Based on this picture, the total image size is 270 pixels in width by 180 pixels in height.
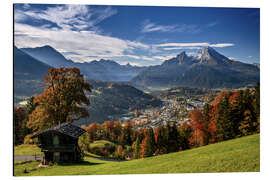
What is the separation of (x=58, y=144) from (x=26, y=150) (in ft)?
6.52

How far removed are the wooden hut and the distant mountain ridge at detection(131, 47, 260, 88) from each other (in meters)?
5.20

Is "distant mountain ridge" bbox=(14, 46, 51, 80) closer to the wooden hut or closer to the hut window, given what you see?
the wooden hut

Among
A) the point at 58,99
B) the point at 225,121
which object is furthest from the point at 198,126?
the point at 58,99

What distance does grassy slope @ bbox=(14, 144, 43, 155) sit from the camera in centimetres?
795

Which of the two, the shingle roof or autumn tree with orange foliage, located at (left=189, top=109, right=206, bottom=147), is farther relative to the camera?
autumn tree with orange foliage, located at (left=189, top=109, right=206, bottom=147)

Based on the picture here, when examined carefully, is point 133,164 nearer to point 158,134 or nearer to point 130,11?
point 130,11

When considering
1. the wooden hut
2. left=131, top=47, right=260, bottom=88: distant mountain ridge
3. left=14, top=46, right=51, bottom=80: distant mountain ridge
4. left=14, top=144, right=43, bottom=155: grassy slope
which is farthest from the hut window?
left=131, top=47, right=260, bottom=88: distant mountain ridge

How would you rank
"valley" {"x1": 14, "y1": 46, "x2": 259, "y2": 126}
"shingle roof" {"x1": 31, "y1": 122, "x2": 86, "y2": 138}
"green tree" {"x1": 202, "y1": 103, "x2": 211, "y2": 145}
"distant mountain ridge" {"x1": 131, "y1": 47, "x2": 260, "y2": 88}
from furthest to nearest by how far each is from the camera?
"green tree" {"x1": 202, "y1": 103, "x2": 211, "y2": 145} < "distant mountain ridge" {"x1": 131, "y1": 47, "x2": 260, "y2": 88} < "valley" {"x1": 14, "y1": 46, "x2": 259, "y2": 126} < "shingle roof" {"x1": 31, "y1": 122, "x2": 86, "y2": 138}

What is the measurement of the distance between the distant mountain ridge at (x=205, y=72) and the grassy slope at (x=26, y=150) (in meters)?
6.73

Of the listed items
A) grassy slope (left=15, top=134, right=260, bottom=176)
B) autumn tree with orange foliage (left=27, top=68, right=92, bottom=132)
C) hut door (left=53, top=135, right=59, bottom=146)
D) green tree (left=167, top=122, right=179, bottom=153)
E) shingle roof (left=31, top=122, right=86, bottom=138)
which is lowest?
green tree (left=167, top=122, right=179, bottom=153)

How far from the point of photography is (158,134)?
19.2m

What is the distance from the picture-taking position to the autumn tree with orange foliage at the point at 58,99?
8906mm
